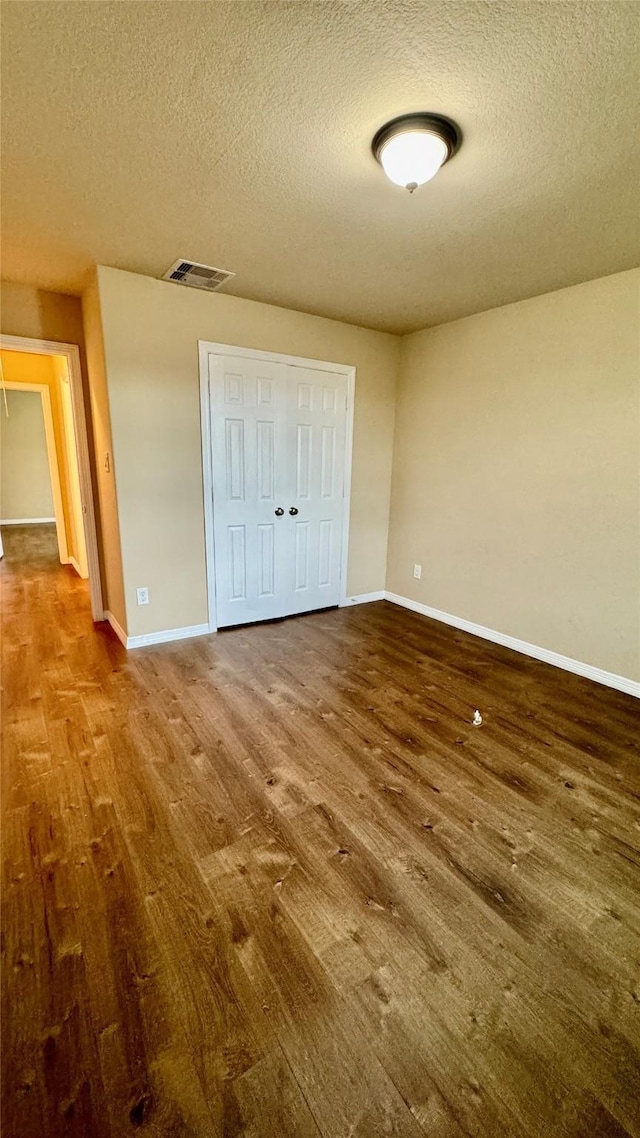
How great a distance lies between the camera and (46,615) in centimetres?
391

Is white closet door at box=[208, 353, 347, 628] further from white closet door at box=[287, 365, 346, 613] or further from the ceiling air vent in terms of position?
the ceiling air vent

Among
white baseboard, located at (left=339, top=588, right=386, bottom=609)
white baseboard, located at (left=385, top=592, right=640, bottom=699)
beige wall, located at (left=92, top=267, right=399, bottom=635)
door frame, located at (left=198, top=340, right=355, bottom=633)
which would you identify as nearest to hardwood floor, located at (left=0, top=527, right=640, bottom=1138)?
white baseboard, located at (left=385, top=592, right=640, bottom=699)

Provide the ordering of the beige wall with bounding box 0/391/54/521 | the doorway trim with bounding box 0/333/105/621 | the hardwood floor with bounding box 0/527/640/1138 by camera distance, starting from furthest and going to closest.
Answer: the beige wall with bounding box 0/391/54/521
the doorway trim with bounding box 0/333/105/621
the hardwood floor with bounding box 0/527/640/1138

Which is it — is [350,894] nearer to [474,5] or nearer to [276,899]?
[276,899]

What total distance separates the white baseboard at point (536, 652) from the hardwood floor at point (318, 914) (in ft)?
0.49

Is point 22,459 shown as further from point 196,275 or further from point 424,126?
point 424,126

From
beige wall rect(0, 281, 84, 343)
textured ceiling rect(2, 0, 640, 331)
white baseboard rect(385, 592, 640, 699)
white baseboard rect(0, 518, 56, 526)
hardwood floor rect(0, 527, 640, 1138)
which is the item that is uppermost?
textured ceiling rect(2, 0, 640, 331)

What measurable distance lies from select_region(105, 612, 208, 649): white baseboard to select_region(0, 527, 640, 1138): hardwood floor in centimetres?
57

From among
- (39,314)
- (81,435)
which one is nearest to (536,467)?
(81,435)

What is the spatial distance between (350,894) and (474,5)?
254 centimetres

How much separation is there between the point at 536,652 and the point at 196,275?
3.48 meters

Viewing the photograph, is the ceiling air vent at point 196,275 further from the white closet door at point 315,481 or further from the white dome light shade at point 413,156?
the white dome light shade at point 413,156

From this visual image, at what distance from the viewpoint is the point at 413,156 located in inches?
61.8

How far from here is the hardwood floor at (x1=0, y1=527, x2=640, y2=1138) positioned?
0.98m
